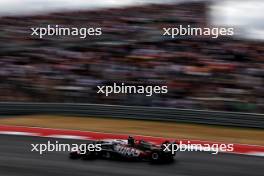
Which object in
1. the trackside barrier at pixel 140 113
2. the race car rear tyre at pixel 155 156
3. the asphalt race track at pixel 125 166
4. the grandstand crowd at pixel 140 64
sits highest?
the grandstand crowd at pixel 140 64

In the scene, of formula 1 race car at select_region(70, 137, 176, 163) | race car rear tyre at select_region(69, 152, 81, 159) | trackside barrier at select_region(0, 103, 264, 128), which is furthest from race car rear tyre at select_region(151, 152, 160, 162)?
trackside barrier at select_region(0, 103, 264, 128)

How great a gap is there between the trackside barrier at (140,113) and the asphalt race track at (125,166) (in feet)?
11.1

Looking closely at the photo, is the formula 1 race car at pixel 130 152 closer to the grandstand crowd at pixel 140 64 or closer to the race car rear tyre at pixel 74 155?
the race car rear tyre at pixel 74 155

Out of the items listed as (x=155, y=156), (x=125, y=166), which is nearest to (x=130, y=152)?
(x=125, y=166)

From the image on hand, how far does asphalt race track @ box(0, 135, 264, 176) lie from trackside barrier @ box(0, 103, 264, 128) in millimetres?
3370

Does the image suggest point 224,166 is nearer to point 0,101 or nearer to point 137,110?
point 137,110

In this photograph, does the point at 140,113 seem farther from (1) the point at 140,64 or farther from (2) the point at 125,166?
(2) the point at 125,166

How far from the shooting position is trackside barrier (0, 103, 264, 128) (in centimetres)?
1330

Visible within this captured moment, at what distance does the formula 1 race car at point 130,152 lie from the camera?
9078 millimetres

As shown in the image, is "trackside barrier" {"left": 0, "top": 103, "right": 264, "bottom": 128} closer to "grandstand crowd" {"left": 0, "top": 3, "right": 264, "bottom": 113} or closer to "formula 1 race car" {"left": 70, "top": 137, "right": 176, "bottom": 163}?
"grandstand crowd" {"left": 0, "top": 3, "right": 264, "bottom": 113}

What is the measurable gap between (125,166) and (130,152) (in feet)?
1.26

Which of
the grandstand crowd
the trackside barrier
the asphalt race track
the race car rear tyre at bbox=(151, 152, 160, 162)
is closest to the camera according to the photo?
the asphalt race track

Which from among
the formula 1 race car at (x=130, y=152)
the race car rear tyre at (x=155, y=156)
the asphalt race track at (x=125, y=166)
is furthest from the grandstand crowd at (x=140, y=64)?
the race car rear tyre at (x=155, y=156)

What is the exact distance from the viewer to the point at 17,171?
8.59m
